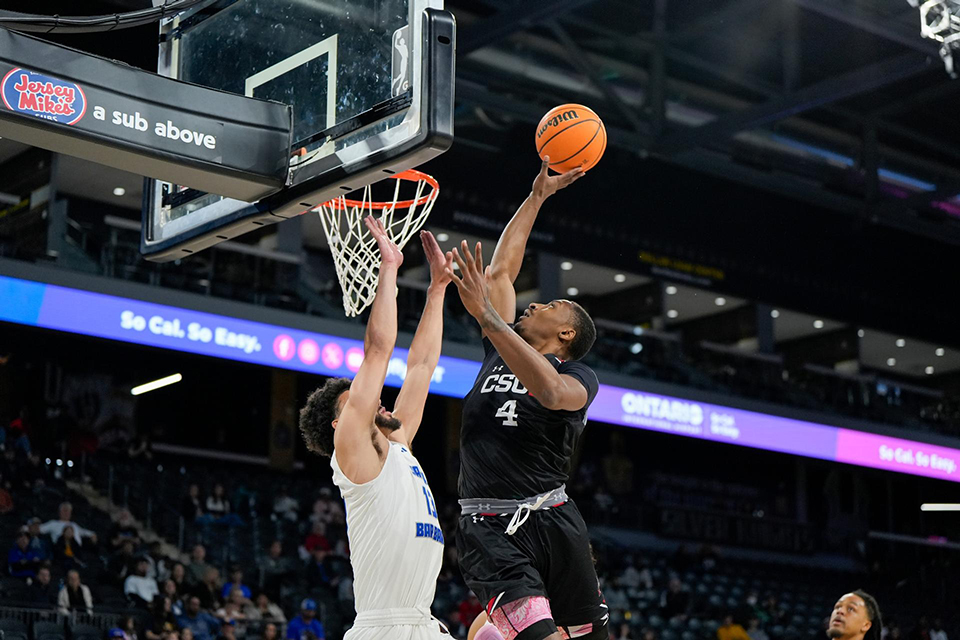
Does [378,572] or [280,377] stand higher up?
[280,377]

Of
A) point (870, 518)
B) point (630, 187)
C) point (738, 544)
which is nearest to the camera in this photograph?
point (630, 187)

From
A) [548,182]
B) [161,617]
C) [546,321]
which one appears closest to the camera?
[546,321]

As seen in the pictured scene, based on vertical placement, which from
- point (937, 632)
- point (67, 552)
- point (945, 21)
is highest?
point (945, 21)

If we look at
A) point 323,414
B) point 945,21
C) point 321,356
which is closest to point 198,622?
point 321,356

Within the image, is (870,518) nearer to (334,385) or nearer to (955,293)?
(955,293)

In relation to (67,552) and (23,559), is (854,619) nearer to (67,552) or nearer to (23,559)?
(23,559)

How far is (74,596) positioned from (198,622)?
4.15 ft

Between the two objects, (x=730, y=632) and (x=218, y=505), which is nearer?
(x=218, y=505)

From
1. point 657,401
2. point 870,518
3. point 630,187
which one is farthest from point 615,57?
point 870,518

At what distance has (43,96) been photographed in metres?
3.99

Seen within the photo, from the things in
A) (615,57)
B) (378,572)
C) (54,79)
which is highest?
(615,57)

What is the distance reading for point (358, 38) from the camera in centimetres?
451

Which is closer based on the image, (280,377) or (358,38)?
(358,38)

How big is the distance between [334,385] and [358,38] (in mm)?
1290
